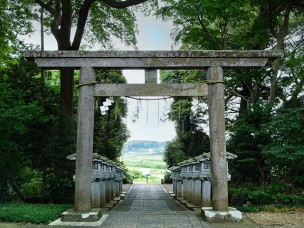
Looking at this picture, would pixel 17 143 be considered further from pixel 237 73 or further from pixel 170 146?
pixel 170 146

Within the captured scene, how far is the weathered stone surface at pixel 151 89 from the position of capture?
30.6ft

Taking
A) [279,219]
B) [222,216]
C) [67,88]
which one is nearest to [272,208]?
[279,219]

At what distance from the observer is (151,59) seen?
30.7ft

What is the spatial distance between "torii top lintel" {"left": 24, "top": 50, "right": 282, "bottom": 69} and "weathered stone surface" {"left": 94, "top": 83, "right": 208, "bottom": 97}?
483 mm

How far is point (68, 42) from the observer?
56.1ft

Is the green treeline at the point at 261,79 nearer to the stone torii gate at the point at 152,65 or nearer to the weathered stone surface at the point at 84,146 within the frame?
the stone torii gate at the point at 152,65

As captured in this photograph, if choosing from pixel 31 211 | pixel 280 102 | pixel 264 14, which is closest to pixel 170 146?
pixel 280 102

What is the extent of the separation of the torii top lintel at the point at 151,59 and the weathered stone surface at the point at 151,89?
1.58 ft

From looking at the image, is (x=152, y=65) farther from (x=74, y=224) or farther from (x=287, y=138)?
(x=287, y=138)

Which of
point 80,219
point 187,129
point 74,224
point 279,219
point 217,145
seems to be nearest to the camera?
point 74,224

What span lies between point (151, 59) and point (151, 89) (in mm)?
764

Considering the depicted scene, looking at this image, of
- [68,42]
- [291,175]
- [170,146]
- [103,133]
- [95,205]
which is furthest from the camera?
[170,146]

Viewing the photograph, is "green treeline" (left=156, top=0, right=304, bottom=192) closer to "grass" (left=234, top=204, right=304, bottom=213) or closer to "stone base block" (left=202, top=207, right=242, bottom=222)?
"grass" (left=234, top=204, right=304, bottom=213)

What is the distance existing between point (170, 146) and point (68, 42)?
70.3ft
